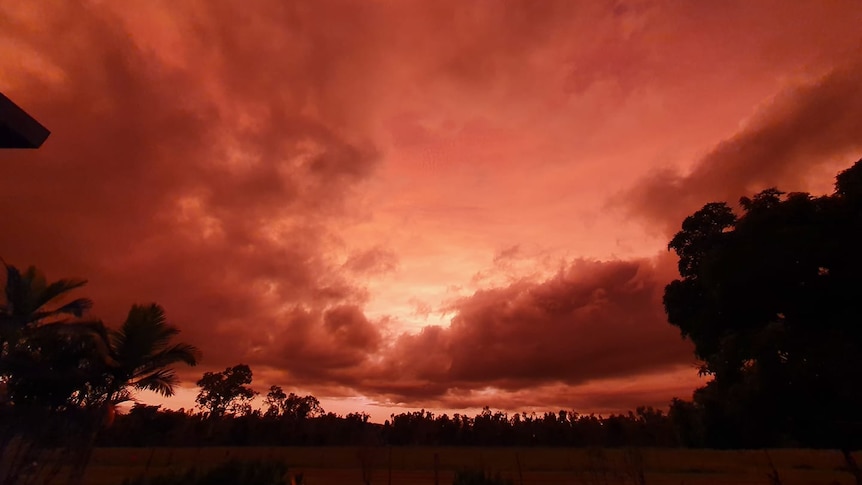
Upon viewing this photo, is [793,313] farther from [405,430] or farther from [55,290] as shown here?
[405,430]

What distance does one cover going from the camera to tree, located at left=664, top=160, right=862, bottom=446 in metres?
14.7

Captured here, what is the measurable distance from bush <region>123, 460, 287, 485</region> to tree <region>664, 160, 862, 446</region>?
15.8m

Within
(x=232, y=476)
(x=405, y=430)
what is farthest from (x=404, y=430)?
(x=232, y=476)

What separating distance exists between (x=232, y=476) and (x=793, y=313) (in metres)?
19.8

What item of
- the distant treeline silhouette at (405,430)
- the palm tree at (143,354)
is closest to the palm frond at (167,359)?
the palm tree at (143,354)

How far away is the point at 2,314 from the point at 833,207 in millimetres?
25302

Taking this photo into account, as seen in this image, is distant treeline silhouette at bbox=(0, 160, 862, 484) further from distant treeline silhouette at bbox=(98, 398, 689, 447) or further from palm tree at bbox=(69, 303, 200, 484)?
distant treeline silhouette at bbox=(98, 398, 689, 447)

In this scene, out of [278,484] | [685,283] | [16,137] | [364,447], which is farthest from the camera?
[364,447]

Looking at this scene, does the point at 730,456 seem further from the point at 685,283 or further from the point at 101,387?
the point at 101,387

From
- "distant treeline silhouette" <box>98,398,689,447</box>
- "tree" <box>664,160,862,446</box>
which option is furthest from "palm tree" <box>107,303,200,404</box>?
"distant treeline silhouette" <box>98,398,689,447</box>

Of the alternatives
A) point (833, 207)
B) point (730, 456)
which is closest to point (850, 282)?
point (833, 207)

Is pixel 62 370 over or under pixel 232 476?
over

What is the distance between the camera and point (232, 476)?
44.2ft

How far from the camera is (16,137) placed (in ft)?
7.52
